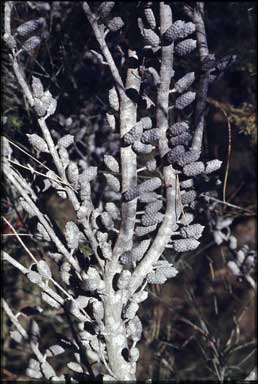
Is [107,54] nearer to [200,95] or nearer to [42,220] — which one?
[200,95]

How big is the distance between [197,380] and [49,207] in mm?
722

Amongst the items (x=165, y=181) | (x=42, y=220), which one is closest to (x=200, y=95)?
(x=165, y=181)

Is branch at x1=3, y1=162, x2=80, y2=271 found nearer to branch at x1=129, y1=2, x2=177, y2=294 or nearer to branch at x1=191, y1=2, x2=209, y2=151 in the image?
branch at x1=129, y1=2, x2=177, y2=294

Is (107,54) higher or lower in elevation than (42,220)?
higher

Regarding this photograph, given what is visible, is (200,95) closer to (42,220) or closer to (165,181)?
(165,181)

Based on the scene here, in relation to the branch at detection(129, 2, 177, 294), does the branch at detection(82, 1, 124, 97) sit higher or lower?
higher

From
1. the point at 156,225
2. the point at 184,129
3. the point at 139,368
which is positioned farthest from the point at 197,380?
the point at 184,129

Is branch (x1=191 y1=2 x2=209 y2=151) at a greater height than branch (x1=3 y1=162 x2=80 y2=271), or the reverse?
branch (x1=191 y1=2 x2=209 y2=151)

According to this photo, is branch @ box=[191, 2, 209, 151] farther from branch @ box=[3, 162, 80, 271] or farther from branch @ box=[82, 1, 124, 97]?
branch @ box=[3, 162, 80, 271]

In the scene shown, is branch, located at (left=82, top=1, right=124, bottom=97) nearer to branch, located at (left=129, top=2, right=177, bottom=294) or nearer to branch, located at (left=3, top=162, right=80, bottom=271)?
branch, located at (left=129, top=2, right=177, bottom=294)

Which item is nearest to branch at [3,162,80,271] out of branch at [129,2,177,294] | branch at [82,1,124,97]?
branch at [129,2,177,294]

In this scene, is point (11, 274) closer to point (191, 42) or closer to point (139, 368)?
point (139, 368)

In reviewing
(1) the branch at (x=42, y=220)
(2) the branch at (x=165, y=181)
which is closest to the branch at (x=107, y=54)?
(2) the branch at (x=165, y=181)

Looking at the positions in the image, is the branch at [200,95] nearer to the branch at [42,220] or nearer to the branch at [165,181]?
the branch at [165,181]
